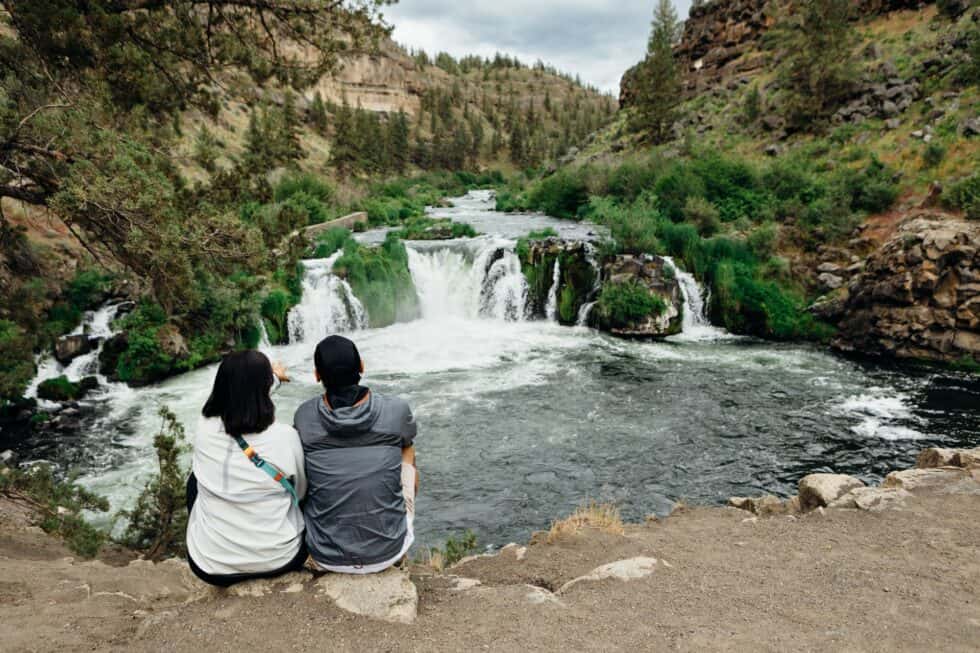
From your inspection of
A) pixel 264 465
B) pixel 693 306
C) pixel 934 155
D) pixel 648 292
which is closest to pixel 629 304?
pixel 648 292

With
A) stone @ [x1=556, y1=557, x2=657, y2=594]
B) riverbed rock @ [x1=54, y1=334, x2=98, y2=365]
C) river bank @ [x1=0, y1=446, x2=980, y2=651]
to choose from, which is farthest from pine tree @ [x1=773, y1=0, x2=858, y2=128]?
riverbed rock @ [x1=54, y1=334, x2=98, y2=365]

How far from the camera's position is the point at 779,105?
29781 mm

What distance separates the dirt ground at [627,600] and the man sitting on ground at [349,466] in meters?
0.30

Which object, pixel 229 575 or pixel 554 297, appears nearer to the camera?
pixel 229 575

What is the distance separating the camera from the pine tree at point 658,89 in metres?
35.3

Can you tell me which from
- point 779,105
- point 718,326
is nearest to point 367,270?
point 718,326

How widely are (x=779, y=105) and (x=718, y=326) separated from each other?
19.6 metres

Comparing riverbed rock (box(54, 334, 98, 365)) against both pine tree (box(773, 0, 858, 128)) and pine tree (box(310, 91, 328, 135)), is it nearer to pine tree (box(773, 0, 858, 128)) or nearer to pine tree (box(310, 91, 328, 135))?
pine tree (box(773, 0, 858, 128))

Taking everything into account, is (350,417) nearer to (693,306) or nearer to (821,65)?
(693,306)

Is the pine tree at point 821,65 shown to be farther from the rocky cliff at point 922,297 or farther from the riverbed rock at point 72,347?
the riverbed rock at point 72,347

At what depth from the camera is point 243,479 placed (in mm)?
2824

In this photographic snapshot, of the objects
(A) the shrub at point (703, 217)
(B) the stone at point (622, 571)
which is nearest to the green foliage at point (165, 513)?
(B) the stone at point (622, 571)

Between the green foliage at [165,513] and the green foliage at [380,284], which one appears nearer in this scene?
the green foliage at [165,513]

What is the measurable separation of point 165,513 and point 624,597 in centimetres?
467
